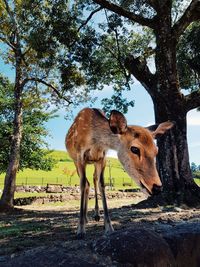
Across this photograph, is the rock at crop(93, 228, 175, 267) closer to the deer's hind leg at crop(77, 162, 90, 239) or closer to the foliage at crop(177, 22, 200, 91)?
the deer's hind leg at crop(77, 162, 90, 239)

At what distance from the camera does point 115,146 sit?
6.55 metres

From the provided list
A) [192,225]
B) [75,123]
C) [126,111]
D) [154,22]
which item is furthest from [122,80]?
[192,225]

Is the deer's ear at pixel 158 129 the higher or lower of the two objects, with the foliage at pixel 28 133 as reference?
lower

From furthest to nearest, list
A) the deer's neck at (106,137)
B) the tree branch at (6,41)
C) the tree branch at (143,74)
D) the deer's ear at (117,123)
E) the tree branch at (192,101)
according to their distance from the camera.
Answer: the tree branch at (6,41), the tree branch at (143,74), the tree branch at (192,101), the deer's neck at (106,137), the deer's ear at (117,123)

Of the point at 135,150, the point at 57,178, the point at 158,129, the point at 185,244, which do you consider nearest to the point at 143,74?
the point at 158,129

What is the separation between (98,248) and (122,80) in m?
19.1

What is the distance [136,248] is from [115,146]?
2881mm

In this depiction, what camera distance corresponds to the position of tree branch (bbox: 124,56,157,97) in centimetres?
1689

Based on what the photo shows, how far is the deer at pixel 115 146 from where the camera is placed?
18.4ft

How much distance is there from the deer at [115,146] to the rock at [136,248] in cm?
80

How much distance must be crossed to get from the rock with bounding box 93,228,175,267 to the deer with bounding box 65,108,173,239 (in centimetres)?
80

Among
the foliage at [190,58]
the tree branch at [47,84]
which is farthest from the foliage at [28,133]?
the foliage at [190,58]

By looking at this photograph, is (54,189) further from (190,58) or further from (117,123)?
(117,123)

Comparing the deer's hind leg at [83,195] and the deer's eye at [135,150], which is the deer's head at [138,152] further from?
the deer's hind leg at [83,195]
